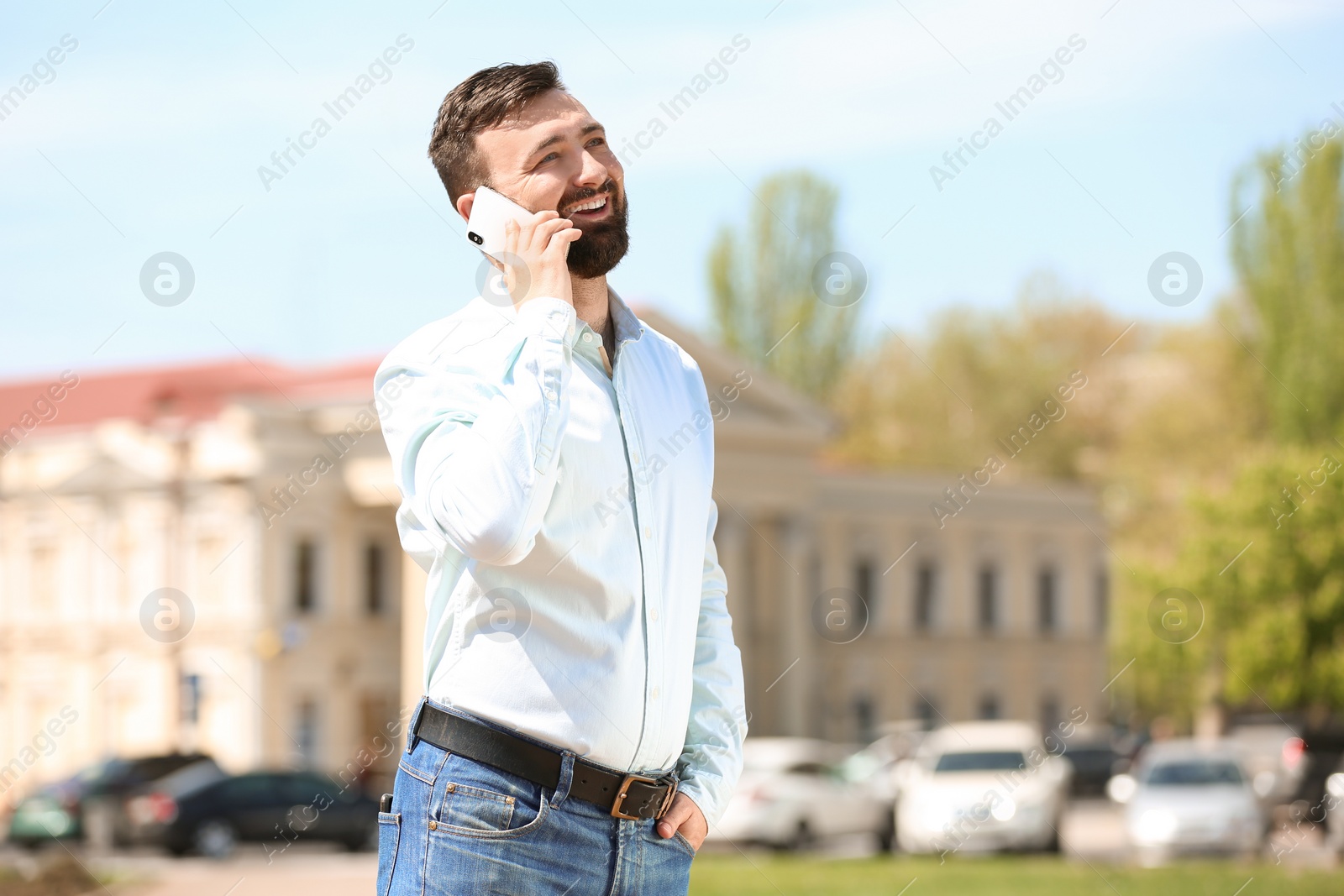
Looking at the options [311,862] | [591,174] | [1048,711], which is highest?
[591,174]

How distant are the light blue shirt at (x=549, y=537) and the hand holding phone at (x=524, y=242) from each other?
0.17 feet

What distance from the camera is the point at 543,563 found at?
2844 mm

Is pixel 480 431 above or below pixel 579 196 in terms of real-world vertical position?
below

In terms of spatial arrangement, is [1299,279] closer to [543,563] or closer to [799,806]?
[799,806]

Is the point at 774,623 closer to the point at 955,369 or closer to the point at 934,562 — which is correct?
the point at 934,562

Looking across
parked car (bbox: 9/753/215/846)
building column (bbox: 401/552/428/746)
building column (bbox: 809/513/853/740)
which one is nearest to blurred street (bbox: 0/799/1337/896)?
parked car (bbox: 9/753/215/846)

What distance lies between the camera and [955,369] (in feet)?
226

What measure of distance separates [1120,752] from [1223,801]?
2885cm

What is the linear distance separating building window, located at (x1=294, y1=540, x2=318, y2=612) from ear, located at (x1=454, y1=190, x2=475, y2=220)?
49.4m

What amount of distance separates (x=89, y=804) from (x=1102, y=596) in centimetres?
4613

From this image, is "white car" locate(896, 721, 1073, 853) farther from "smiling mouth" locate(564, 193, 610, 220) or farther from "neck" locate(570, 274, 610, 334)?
"smiling mouth" locate(564, 193, 610, 220)

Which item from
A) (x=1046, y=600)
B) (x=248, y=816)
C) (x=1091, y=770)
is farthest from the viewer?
(x=1046, y=600)

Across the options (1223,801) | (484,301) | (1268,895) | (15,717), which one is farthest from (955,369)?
(484,301)

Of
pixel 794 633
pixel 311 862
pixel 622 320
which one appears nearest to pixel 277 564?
pixel 794 633
